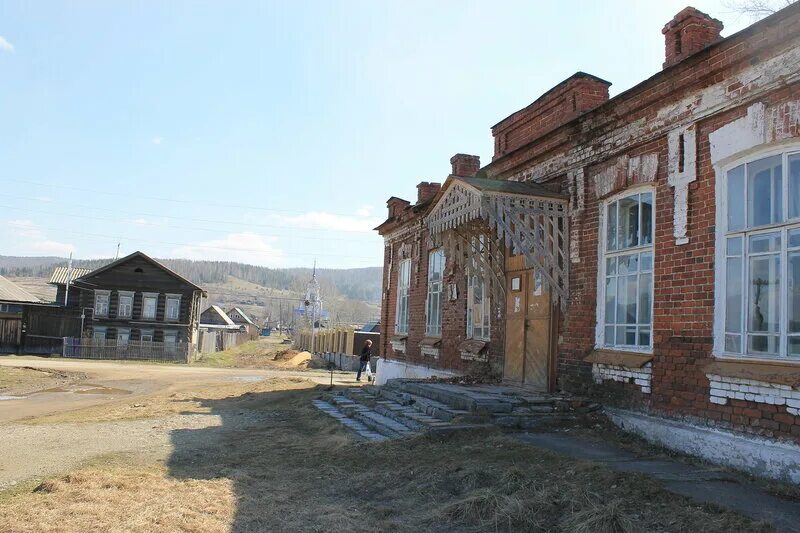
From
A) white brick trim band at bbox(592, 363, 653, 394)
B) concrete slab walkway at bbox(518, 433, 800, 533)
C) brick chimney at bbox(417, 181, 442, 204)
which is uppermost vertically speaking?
brick chimney at bbox(417, 181, 442, 204)

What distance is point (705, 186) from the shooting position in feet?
23.7

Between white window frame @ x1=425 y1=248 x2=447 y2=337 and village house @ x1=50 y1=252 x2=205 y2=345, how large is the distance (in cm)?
2556

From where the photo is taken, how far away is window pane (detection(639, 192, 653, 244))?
→ 27.0 feet

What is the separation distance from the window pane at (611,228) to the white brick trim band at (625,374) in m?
1.75

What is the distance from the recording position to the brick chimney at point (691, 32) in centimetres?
779

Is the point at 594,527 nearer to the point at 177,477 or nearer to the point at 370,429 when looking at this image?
the point at 177,477

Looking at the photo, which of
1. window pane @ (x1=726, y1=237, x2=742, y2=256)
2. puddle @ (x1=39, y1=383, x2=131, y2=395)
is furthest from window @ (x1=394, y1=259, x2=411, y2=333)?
window pane @ (x1=726, y1=237, x2=742, y2=256)

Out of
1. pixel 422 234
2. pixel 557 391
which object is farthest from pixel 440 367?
pixel 557 391

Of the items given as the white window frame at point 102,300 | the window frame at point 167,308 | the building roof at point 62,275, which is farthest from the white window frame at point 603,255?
the building roof at point 62,275

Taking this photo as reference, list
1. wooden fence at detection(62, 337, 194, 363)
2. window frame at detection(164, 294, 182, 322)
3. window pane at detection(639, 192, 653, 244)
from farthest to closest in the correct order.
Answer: window frame at detection(164, 294, 182, 322) < wooden fence at detection(62, 337, 194, 363) < window pane at detection(639, 192, 653, 244)

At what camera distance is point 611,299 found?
350 inches

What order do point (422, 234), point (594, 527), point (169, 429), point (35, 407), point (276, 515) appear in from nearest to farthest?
point (594, 527), point (276, 515), point (169, 429), point (35, 407), point (422, 234)

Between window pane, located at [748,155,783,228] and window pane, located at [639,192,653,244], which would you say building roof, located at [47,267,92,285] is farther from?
window pane, located at [748,155,783,228]

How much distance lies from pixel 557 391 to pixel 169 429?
6.57 meters
